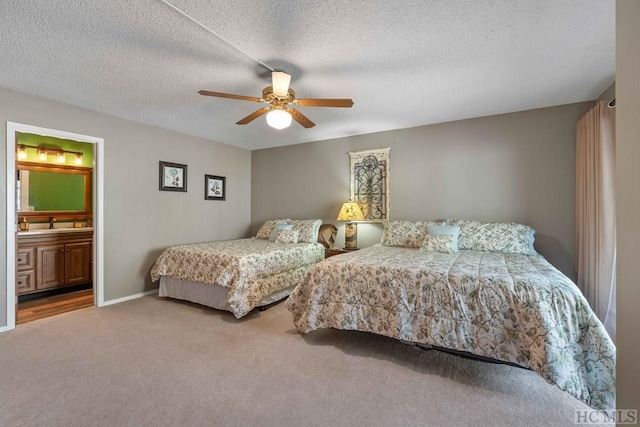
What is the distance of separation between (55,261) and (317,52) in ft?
14.4

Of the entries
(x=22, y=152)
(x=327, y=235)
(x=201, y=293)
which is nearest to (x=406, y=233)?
(x=327, y=235)

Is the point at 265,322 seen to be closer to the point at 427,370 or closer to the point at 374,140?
the point at 427,370

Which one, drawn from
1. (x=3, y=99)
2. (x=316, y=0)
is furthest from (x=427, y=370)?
(x=3, y=99)

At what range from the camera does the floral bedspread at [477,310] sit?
1.66 m

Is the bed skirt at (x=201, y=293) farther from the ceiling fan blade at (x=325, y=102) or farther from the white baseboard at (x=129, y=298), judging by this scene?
the ceiling fan blade at (x=325, y=102)

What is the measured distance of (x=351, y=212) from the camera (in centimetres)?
417

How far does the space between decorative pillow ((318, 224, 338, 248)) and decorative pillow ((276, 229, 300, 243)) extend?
44 centimetres

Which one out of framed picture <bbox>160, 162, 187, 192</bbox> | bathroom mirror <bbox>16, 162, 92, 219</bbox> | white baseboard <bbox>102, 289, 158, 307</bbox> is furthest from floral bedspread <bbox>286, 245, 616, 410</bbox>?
bathroom mirror <bbox>16, 162, 92, 219</bbox>

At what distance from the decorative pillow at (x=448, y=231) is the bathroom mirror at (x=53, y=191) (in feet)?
17.5

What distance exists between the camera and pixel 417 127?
A: 13.2 ft

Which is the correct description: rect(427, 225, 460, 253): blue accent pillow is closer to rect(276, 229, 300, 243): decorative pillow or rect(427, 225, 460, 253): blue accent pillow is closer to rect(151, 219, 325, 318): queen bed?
rect(151, 219, 325, 318): queen bed

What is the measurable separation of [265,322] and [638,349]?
276cm

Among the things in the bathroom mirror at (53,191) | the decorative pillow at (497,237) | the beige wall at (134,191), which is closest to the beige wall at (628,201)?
the decorative pillow at (497,237)

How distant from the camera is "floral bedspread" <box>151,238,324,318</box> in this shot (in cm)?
302
